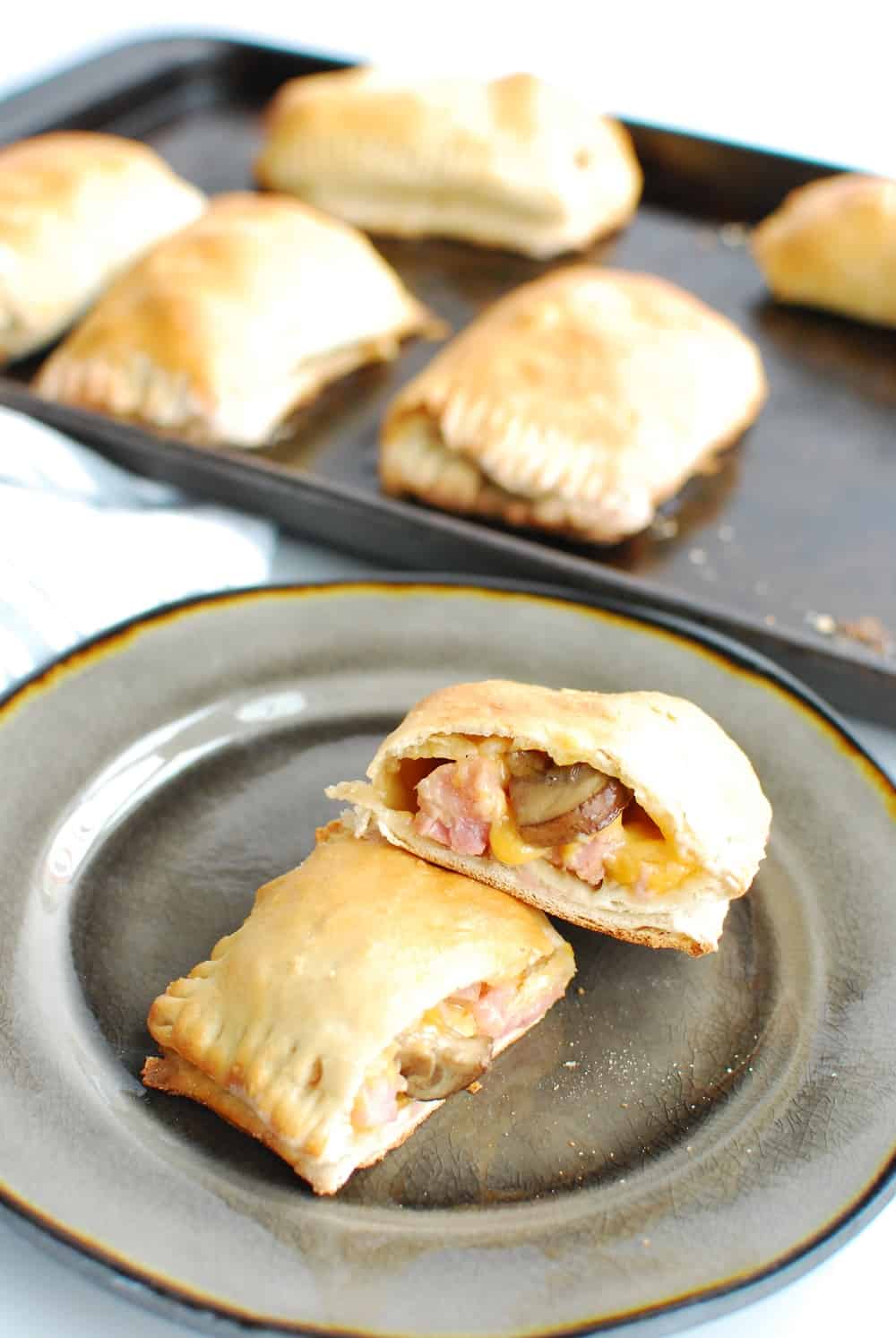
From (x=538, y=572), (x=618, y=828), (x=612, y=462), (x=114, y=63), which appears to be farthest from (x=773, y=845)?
(x=114, y=63)

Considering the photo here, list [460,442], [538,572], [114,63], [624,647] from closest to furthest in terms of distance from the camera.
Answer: [624,647], [538,572], [460,442], [114,63]

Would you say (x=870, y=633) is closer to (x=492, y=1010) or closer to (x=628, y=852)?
(x=628, y=852)

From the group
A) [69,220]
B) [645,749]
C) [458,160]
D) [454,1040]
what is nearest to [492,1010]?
[454,1040]

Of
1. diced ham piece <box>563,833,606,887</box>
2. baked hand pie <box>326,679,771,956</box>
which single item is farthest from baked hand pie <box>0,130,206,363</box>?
diced ham piece <box>563,833,606,887</box>

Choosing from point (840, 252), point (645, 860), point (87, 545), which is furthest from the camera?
point (840, 252)

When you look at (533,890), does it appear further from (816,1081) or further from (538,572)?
(538,572)
